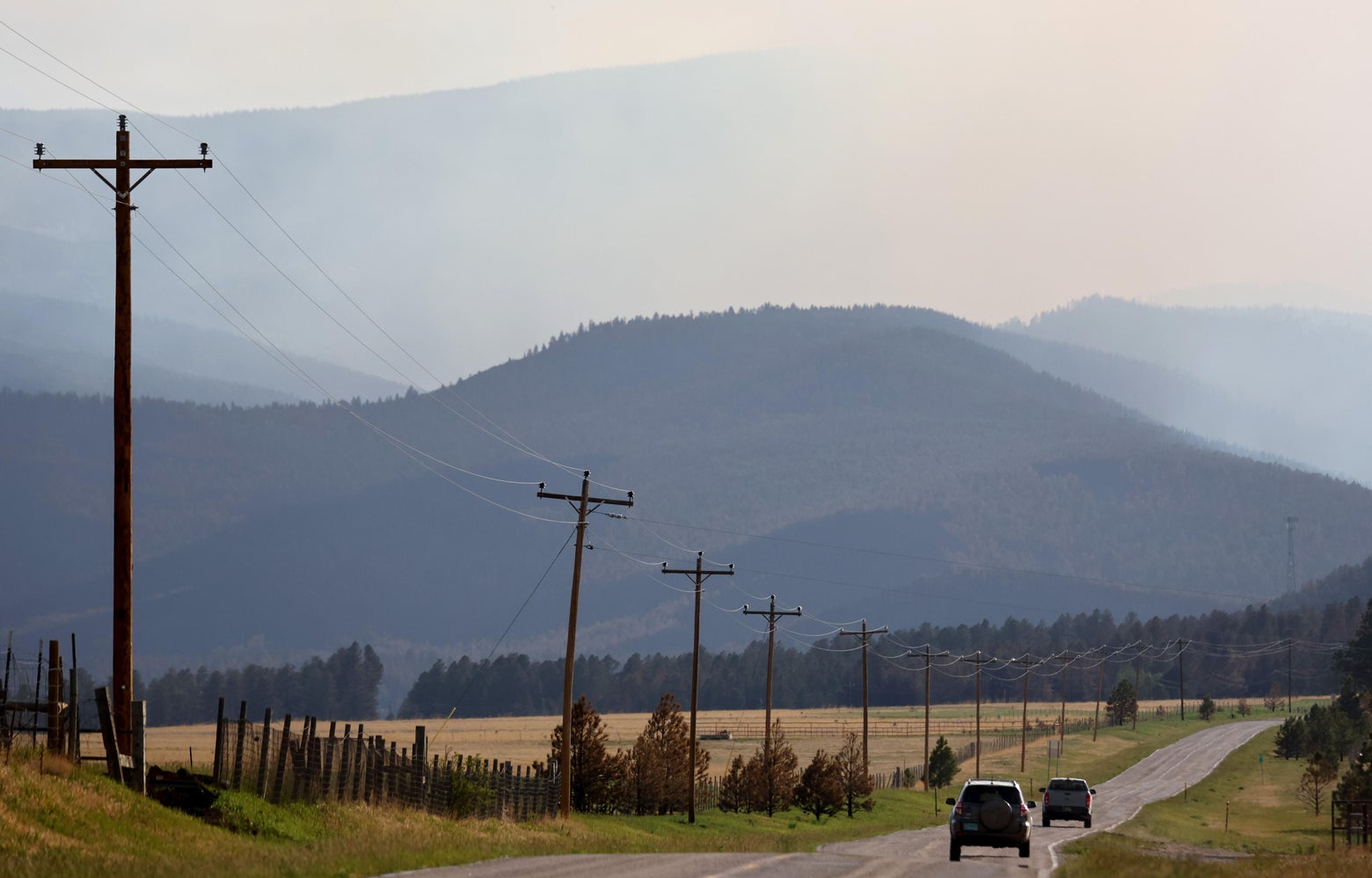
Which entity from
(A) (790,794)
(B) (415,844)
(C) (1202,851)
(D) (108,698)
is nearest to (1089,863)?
(B) (415,844)

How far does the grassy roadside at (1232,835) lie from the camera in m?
42.8

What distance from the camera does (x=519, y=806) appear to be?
62.5m

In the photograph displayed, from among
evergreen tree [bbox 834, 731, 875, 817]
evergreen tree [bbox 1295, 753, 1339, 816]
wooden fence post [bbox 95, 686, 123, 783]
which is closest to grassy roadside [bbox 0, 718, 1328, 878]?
wooden fence post [bbox 95, 686, 123, 783]

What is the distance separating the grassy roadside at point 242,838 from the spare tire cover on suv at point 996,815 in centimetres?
797

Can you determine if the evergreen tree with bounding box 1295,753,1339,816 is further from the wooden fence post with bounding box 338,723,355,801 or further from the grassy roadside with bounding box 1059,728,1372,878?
the wooden fence post with bounding box 338,723,355,801

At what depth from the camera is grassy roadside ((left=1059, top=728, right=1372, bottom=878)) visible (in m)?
42.8

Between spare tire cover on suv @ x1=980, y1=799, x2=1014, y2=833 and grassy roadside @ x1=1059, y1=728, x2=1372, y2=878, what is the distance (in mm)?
1918

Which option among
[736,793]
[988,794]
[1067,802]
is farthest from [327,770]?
[1067,802]

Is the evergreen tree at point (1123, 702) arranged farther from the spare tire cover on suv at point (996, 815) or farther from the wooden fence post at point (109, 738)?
the wooden fence post at point (109, 738)

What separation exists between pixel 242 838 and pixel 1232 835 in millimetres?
64487

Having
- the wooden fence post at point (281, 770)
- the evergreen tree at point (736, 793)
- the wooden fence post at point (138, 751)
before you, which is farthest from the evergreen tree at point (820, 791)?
the wooden fence post at point (138, 751)

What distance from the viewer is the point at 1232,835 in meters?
89.1

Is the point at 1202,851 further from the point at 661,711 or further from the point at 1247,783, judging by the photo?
the point at 1247,783

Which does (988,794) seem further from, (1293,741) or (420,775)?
(1293,741)
